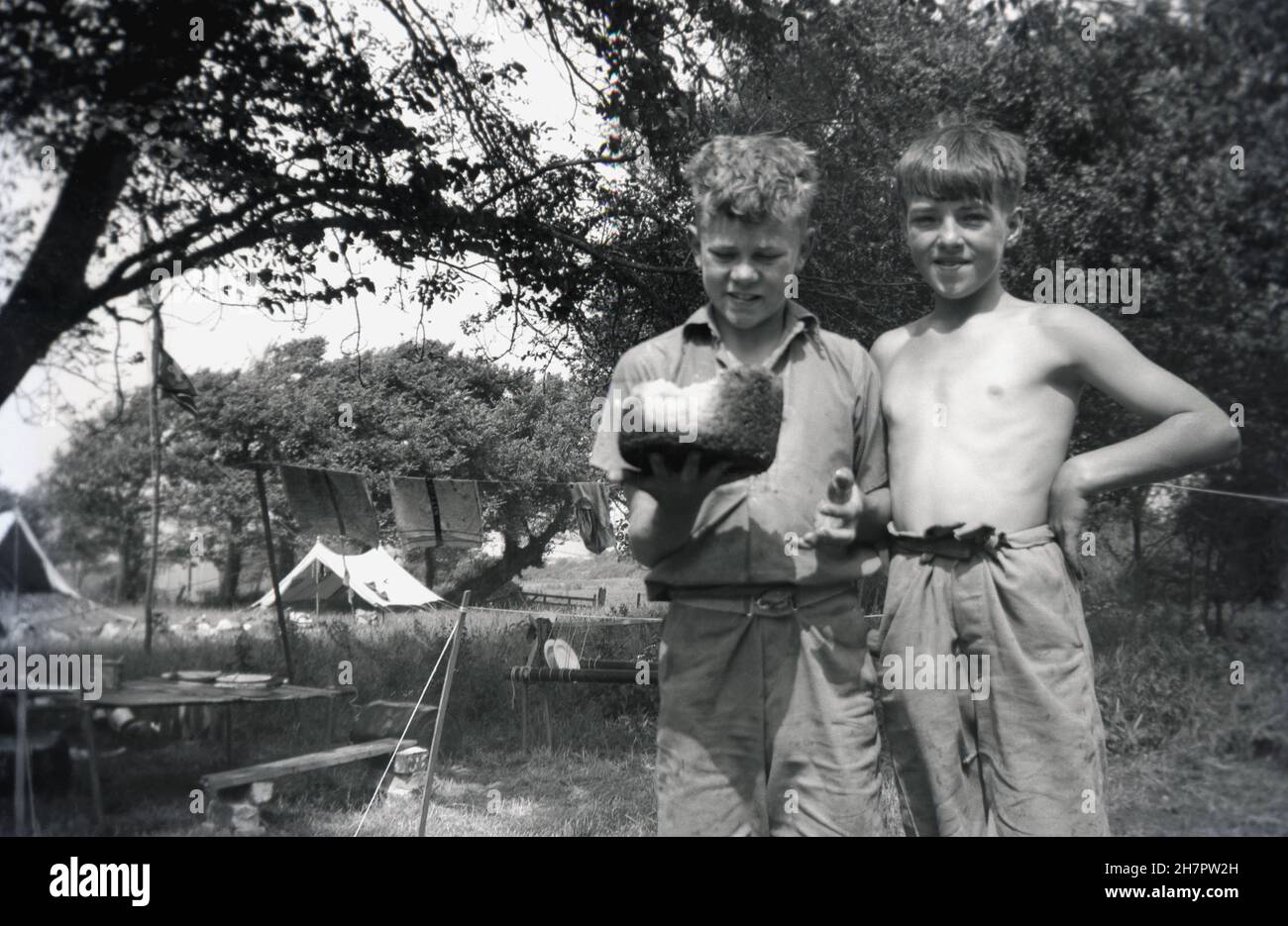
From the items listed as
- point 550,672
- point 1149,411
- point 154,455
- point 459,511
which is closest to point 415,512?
point 459,511

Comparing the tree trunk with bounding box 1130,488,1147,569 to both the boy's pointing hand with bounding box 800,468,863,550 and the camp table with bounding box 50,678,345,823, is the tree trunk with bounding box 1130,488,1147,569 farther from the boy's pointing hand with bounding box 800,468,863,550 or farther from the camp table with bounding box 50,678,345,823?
the camp table with bounding box 50,678,345,823

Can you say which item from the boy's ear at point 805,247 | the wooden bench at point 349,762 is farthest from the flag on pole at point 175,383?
the boy's ear at point 805,247

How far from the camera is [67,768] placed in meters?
3.10

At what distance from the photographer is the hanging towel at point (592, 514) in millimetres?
4434

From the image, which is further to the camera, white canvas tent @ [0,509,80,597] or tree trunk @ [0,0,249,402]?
tree trunk @ [0,0,249,402]

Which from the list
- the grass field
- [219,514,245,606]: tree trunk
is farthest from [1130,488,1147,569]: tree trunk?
[219,514,245,606]: tree trunk

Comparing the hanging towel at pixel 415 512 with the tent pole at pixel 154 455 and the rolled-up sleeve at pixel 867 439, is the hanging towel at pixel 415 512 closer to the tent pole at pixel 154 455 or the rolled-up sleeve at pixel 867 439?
the tent pole at pixel 154 455

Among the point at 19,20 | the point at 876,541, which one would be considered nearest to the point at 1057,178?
the point at 876,541

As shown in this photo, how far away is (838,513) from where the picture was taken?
1698mm

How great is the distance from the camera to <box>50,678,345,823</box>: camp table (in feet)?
10.5

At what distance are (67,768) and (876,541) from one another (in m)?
2.70

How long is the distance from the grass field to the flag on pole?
83 cm

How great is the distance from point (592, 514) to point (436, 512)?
2.31 ft

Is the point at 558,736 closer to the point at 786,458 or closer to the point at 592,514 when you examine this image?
the point at 592,514
